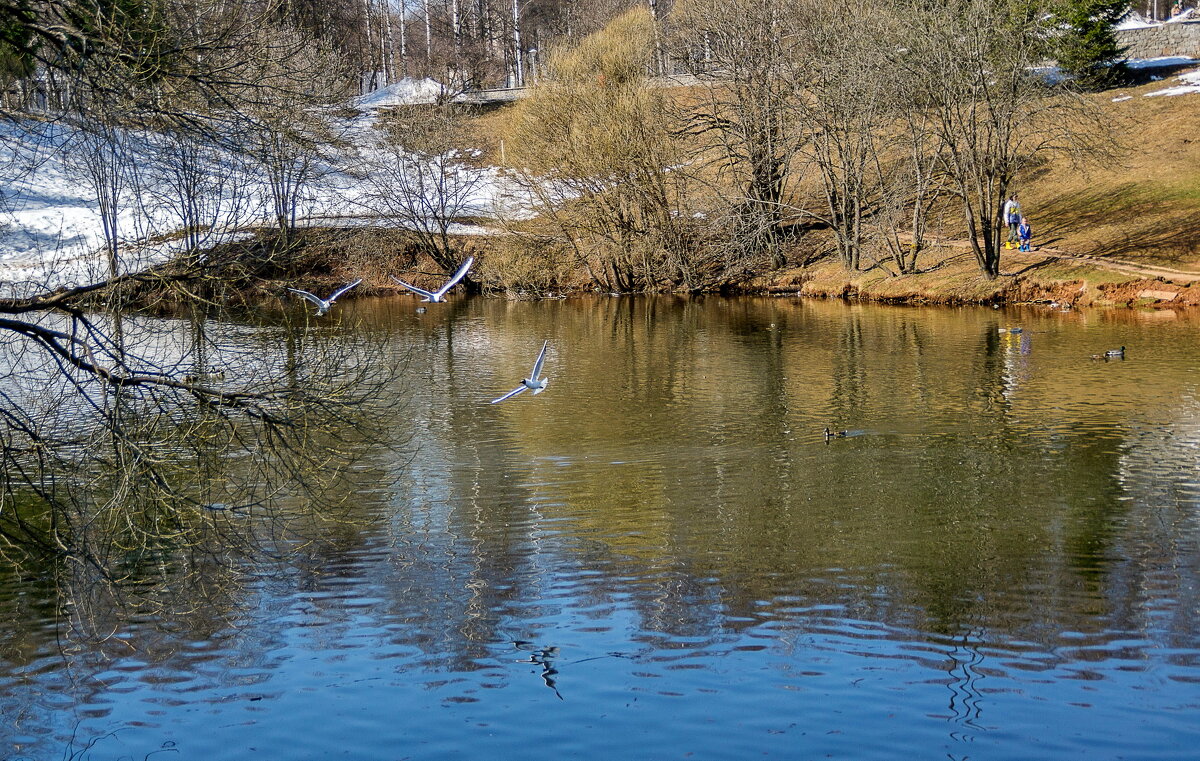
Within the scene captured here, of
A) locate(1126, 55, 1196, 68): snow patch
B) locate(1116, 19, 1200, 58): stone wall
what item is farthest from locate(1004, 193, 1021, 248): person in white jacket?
locate(1116, 19, 1200, 58): stone wall

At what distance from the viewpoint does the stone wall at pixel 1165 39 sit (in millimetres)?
53062

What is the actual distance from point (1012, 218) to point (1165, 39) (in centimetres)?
2578

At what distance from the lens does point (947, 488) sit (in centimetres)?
1402

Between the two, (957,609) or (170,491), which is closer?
(170,491)

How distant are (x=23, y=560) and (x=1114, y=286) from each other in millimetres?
28077

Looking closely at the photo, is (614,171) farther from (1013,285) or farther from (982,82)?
(1013,285)

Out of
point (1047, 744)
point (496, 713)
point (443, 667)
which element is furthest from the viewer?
point (443, 667)

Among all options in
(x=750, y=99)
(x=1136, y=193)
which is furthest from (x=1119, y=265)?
(x=750, y=99)

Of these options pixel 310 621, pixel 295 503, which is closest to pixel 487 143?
pixel 295 503

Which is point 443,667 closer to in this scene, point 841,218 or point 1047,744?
point 1047,744

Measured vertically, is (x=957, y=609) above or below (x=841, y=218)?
below

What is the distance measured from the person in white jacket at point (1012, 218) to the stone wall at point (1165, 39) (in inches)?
899

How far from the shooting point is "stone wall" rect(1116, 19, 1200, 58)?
174 feet

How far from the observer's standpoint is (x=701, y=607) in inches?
405
